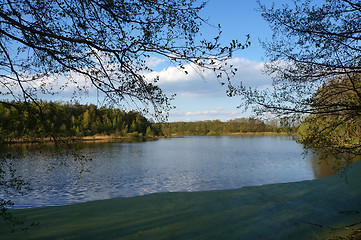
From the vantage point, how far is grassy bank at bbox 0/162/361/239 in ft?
20.6

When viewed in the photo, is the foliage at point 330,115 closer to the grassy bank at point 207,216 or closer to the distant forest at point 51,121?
the distant forest at point 51,121

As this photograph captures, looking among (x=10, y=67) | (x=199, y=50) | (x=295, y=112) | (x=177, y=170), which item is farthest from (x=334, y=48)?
(x=177, y=170)

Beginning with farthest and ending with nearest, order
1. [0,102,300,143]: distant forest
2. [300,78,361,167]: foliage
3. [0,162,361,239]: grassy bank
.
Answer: [300,78,361,167]: foliage
[0,162,361,239]: grassy bank
[0,102,300,143]: distant forest

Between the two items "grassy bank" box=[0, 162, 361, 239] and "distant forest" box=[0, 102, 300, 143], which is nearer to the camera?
"distant forest" box=[0, 102, 300, 143]

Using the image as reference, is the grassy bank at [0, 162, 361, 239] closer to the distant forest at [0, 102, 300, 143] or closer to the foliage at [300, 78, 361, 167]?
the foliage at [300, 78, 361, 167]

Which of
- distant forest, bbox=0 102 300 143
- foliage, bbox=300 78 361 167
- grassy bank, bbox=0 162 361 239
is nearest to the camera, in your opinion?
distant forest, bbox=0 102 300 143

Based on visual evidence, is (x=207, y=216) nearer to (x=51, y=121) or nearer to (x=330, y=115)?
(x=330, y=115)

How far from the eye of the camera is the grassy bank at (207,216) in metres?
6.28

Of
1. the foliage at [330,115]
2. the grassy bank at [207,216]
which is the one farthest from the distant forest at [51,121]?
the grassy bank at [207,216]

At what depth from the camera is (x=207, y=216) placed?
748cm

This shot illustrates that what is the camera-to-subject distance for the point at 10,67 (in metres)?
4.94

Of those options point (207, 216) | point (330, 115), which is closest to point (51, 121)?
point (207, 216)

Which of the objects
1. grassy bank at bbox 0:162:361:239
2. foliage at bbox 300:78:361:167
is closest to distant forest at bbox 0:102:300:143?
foliage at bbox 300:78:361:167

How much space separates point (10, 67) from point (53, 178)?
13.9 m
